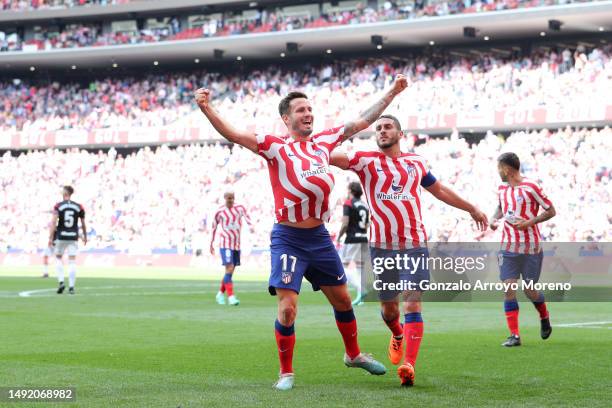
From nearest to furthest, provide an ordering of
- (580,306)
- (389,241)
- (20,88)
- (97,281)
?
1. (389,241)
2. (580,306)
3. (97,281)
4. (20,88)

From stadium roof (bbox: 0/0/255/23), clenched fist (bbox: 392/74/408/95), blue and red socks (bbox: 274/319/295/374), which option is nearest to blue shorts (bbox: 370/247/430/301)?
blue and red socks (bbox: 274/319/295/374)

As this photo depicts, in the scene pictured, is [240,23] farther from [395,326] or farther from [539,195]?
[395,326]

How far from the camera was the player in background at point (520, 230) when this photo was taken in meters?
11.6

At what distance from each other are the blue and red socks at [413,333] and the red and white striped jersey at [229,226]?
11.7 m

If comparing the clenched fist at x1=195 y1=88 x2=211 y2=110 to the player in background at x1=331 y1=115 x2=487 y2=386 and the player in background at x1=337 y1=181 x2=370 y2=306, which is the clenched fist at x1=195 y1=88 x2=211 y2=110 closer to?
the player in background at x1=331 y1=115 x2=487 y2=386

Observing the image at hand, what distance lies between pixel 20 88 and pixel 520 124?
33807 mm

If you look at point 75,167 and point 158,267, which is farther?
point 75,167

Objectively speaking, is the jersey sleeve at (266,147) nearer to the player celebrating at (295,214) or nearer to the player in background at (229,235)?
the player celebrating at (295,214)

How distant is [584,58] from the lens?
42531mm

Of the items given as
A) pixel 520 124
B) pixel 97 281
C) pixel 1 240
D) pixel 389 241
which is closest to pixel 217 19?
pixel 1 240

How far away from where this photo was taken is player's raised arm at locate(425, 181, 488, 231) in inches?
347

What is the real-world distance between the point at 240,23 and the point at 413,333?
47.4m

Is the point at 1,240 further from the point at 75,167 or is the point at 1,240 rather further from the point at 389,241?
the point at 389,241

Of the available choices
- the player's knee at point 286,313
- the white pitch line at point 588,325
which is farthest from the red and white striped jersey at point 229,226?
the player's knee at point 286,313
